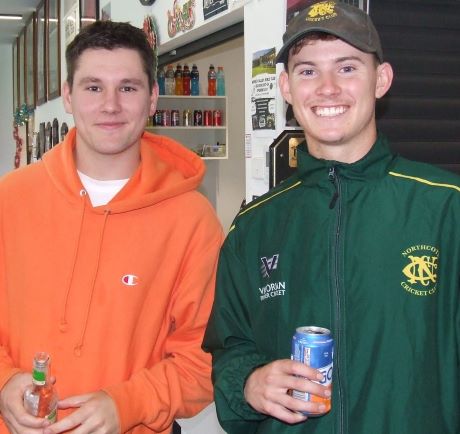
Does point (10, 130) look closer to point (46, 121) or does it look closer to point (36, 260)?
point (46, 121)

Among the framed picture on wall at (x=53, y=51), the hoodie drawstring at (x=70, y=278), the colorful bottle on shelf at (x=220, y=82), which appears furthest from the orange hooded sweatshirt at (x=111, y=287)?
the framed picture on wall at (x=53, y=51)

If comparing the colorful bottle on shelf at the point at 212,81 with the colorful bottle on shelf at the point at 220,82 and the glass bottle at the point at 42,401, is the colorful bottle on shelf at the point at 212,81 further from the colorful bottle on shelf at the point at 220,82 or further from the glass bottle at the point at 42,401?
the glass bottle at the point at 42,401

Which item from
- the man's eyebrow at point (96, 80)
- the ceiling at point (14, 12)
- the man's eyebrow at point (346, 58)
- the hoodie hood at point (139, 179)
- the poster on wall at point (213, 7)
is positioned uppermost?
the ceiling at point (14, 12)

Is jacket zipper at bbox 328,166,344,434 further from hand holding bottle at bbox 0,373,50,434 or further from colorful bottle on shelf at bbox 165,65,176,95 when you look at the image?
colorful bottle on shelf at bbox 165,65,176,95

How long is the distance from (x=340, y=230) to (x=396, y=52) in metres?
1.21

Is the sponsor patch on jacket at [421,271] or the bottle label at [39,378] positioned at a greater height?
the sponsor patch on jacket at [421,271]

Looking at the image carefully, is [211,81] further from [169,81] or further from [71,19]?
[71,19]

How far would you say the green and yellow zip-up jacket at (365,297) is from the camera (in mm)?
1266

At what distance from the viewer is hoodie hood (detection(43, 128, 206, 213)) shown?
169 centimetres

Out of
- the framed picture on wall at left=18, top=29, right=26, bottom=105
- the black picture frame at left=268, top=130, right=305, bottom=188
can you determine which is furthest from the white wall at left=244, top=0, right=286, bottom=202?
the framed picture on wall at left=18, top=29, right=26, bottom=105

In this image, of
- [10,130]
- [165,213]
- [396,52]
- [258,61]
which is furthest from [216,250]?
[10,130]

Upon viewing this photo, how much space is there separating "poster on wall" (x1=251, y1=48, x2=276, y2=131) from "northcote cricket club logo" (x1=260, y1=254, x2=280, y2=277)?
66.1 inches

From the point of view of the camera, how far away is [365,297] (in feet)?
4.27

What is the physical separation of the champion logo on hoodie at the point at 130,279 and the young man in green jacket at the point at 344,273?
26 cm
